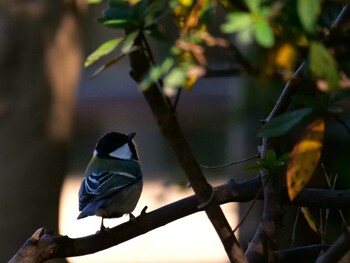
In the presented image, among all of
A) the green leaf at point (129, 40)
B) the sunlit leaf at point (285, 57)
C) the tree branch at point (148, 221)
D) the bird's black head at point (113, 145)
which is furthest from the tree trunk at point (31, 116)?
the sunlit leaf at point (285, 57)

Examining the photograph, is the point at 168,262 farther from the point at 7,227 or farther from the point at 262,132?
the point at 262,132

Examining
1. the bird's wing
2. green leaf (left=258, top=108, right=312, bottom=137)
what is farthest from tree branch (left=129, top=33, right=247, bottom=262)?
the bird's wing

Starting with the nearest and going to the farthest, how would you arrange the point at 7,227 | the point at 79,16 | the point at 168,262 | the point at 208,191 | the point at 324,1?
the point at 324,1
the point at 208,191
the point at 7,227
the point at 79,16
the point at 168,262

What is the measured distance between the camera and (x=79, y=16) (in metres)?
3.26

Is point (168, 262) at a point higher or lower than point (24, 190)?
lower

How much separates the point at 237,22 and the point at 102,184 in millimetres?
1779

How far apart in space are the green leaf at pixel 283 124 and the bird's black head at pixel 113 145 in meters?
1.88

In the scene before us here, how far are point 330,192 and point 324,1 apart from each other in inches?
26.8

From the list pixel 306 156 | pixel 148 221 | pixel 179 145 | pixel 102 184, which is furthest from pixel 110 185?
pixel 306 156

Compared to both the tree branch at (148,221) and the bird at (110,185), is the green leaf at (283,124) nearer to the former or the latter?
the tree branch at (148,221)

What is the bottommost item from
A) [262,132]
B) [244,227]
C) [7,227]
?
[244,227]

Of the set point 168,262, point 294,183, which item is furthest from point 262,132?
point 168,262

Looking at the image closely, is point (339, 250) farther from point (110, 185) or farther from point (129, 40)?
point (110, 185)

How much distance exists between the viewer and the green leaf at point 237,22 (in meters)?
0.75
